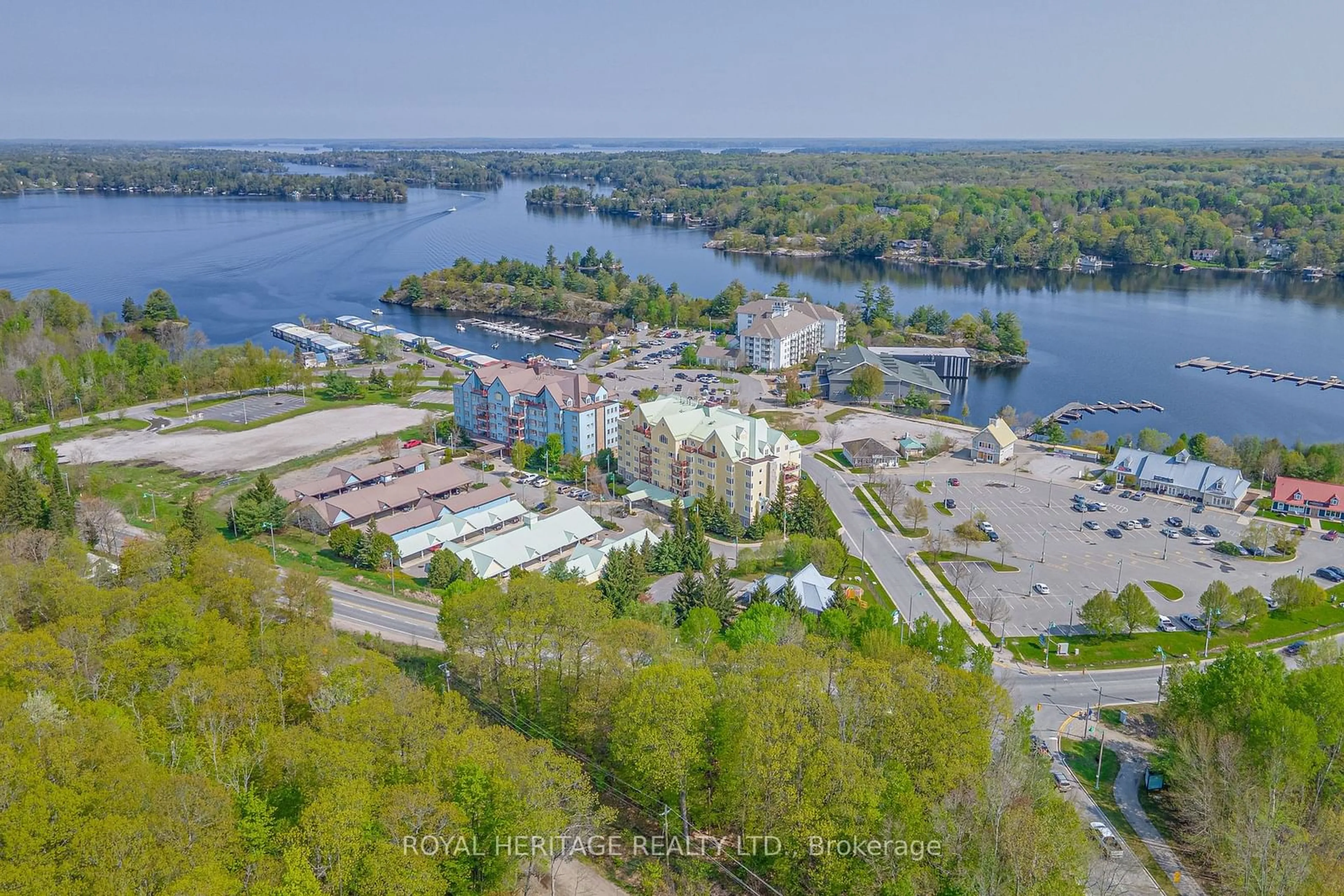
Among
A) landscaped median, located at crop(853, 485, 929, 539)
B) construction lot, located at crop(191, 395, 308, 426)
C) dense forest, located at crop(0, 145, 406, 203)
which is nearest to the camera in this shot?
landscaped median, located at crop(853, 485, 929, 539)

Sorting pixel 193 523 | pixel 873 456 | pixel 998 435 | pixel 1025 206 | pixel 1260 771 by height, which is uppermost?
pixel 1025 206

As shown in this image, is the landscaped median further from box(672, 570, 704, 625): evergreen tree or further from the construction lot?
the construction lot

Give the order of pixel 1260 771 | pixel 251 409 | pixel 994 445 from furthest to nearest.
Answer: pixel 251 409 → pixel 994 445 → pixel 1260 771

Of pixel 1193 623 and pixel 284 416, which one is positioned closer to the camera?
pixel 1193 623

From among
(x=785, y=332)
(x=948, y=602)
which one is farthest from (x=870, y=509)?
(x=785, y=332)

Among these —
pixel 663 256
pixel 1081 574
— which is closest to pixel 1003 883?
pixel 1081 574

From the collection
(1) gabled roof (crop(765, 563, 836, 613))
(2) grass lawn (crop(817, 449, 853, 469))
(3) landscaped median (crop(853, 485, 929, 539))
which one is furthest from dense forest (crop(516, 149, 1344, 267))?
(1) gabled roof (crop(765, 563, 836, 613))

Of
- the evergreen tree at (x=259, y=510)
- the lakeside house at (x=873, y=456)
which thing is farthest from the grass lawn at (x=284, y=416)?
the lakeside house at (x=873, y=456)

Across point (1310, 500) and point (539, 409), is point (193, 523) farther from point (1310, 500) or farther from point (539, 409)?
point (1310, 500)
